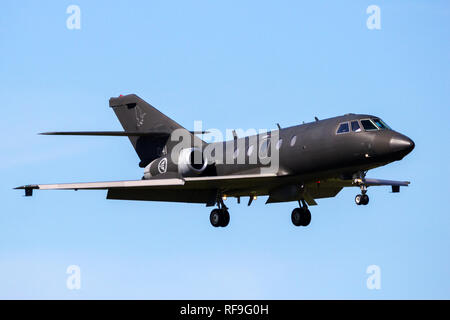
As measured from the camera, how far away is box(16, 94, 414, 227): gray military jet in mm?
32031

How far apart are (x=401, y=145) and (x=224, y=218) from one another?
8.21 meters

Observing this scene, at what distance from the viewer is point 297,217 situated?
36281 mm

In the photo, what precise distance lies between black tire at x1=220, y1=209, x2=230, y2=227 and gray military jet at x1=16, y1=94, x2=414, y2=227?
0.04 m

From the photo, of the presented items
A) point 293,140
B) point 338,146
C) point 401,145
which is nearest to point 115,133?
point 293,140

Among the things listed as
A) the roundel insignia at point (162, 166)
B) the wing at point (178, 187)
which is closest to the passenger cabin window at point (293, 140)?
the wing at point (178, 187)

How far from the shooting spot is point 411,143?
103 ft

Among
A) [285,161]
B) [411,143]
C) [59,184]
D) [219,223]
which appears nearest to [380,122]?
[411,143]

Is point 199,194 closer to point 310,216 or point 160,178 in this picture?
point 160,178

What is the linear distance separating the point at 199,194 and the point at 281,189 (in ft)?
12.1

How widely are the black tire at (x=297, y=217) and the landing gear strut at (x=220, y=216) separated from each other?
8.41 ft

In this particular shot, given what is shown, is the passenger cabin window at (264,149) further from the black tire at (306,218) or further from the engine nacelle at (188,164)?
the black tire at (306,218)

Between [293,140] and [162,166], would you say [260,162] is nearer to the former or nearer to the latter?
[293,140]

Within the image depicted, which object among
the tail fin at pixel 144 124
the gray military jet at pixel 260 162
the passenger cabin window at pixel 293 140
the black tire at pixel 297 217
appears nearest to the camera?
the gray military jet at pixel 260 162

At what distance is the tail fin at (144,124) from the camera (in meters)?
39.7
